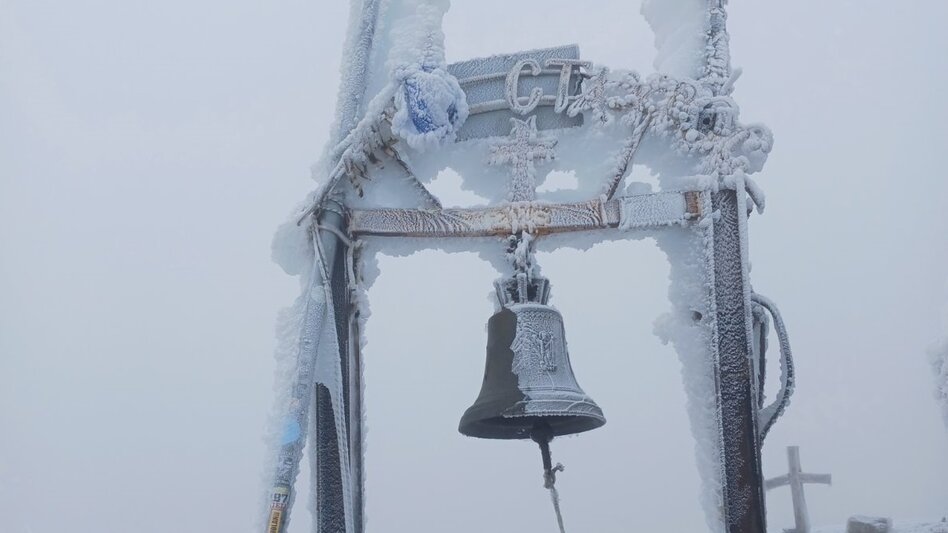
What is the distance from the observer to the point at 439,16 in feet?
12.8

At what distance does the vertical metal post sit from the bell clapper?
714 millimetres

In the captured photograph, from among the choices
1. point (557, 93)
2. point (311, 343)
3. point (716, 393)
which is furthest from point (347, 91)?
point (716, 393)

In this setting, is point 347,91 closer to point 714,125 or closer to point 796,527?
point 714,125

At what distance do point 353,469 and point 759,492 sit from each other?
178cm

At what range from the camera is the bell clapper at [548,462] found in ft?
9.76

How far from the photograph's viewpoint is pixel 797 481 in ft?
21.5

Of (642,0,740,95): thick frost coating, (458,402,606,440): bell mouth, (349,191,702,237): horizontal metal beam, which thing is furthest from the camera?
(642,0,740,95): thick frost coating

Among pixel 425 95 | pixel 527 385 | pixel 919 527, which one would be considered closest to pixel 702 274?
pixel 527 385

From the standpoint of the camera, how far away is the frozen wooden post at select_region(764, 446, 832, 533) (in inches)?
248

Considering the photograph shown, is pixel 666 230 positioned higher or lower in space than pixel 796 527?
higher

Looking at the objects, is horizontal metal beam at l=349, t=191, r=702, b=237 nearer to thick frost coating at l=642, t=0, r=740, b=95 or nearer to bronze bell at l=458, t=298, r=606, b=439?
bronze bell at l=458, t=298, r=606, b=439

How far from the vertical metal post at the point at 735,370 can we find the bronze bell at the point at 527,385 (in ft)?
1.83

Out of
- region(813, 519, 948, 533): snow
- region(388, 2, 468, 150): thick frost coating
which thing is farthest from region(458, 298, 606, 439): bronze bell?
region(813, 519, 948, 533): snow

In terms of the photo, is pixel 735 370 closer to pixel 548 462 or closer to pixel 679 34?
pixel 548 462
